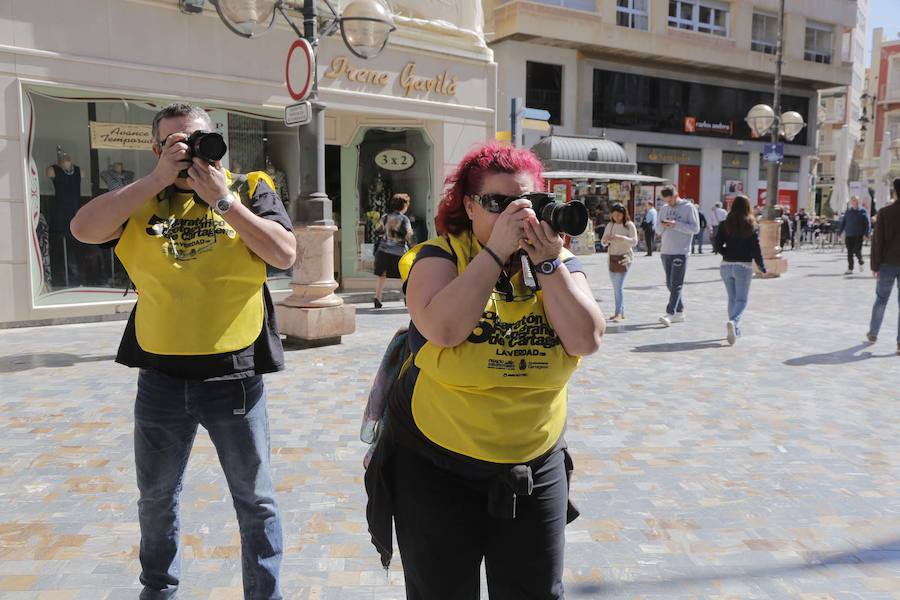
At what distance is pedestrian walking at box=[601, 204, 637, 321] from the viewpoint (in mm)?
10375

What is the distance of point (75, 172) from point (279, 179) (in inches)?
131

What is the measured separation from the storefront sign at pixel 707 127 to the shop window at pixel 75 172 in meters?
25.8

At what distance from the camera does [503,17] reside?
87.9ft

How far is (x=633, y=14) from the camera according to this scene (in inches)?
1158

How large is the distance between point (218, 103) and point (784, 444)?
9433 millimetres

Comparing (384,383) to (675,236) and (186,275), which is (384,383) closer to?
(186,275)

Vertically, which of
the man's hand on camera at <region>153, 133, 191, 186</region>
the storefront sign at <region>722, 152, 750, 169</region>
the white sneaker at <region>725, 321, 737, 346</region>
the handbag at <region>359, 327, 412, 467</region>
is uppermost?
the storefront sign at <region>722, 152, 750, 169</region>

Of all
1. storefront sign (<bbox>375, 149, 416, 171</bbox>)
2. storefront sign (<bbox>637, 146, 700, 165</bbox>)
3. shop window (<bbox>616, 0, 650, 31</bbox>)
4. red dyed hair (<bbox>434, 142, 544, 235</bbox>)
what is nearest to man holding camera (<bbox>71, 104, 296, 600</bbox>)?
red dyed hair (<bbox>434, 142, 544, 235</bbox>)

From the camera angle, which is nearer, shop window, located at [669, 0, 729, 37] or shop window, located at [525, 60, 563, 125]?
shop window, located at [525, 60, 563, 125]

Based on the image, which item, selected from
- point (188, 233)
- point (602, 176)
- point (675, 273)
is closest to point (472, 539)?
point (188, 233)

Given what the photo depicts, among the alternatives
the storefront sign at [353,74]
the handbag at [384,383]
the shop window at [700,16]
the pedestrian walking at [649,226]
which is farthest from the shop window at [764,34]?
the handbag at [384,383]

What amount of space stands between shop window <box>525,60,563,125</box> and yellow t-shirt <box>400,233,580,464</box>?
1071 inches

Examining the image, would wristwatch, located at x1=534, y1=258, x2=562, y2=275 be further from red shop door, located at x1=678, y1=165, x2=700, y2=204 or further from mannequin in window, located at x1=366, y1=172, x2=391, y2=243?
red shop door, located at x1=678, y1=165, x2=700, y2=204

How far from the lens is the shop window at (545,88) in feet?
91.9
